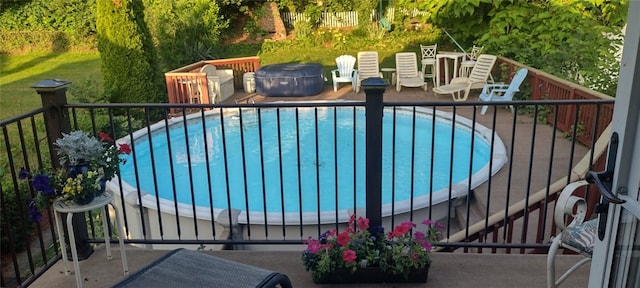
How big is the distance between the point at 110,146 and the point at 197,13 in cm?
1099

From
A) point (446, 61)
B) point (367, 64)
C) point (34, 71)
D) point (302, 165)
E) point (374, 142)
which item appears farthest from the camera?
point (34, 71)

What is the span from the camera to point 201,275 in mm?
1943

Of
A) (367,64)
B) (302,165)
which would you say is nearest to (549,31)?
(367,64)

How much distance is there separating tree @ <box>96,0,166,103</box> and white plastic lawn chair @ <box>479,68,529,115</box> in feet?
21.5

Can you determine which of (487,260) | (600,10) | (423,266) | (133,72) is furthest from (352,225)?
(600,10)

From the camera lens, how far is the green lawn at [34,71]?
11055 millimetres

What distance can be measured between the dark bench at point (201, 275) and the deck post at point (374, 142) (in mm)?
906

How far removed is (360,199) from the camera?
6332 mm

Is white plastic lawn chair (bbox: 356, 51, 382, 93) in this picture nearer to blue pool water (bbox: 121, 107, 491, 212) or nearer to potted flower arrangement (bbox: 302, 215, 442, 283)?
blue pool water (bbox: 121, 107, 491, 212)

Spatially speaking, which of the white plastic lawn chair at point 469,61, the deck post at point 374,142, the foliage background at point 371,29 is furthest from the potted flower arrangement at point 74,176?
the white plastic lawn chair at point 469,61

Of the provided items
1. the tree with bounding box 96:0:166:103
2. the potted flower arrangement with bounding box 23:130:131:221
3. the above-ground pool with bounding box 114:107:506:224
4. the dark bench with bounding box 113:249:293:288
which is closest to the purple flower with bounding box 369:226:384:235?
the dark bench with bounding box 113:249:293:288

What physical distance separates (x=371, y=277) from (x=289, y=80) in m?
8.31

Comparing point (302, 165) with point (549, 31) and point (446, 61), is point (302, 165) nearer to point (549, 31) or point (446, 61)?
point (446, 61)

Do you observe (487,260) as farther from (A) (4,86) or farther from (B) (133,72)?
(A) (4,86)
